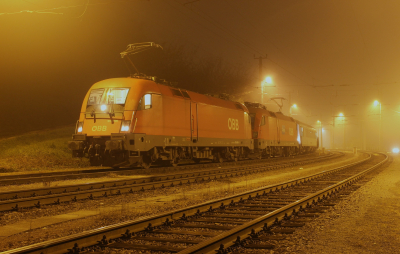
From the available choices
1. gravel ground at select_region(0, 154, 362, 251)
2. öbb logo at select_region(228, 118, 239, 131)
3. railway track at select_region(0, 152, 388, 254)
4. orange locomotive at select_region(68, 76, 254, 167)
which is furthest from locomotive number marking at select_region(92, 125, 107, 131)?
öbb logo at select_region(228, 118, 239, 131)

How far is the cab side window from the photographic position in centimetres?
1425

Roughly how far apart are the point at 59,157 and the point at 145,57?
15.7m

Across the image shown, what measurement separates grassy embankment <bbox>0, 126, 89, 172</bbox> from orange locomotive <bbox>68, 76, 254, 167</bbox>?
5.88 meters

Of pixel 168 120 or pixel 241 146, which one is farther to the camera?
pixel 241 146

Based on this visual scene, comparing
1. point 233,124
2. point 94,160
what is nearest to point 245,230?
point 94,160

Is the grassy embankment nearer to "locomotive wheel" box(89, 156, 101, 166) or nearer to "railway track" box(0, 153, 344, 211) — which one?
"locomotive wheel" box(89, 156, 101, 166)

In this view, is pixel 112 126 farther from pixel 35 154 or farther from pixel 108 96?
pixel 35 154

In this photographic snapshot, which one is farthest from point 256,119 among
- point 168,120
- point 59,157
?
point 59,157

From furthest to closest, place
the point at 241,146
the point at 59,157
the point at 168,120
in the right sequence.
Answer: the point at 241,146
the point at 59,157
the point at 168,120

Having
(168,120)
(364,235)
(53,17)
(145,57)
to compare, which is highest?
(53,17)

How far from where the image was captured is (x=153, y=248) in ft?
16.6

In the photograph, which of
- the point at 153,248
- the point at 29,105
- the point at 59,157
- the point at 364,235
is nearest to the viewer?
the point at 153,248

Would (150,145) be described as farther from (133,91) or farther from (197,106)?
(197,106)

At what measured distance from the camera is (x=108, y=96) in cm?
1461
